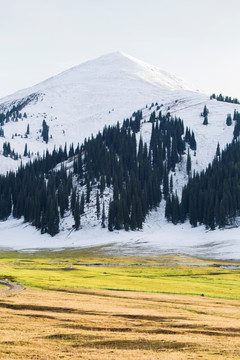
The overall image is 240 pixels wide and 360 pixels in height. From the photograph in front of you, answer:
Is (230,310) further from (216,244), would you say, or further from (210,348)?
(216,244)

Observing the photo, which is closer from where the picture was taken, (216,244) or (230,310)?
(230,310)

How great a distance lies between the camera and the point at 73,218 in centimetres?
17625

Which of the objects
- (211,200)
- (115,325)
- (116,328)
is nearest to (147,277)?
(115,325)

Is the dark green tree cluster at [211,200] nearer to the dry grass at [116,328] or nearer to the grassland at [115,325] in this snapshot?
the grassland at [115,325]

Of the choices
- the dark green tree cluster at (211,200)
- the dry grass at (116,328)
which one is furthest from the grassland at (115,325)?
the dark green tree cluster at (211,200)

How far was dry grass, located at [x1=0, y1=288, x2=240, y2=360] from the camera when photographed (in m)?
22.6

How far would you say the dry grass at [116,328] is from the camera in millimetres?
22641

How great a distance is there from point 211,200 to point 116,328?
456ft

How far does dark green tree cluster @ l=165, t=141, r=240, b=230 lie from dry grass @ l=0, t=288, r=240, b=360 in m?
117

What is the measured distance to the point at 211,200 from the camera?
16212cm

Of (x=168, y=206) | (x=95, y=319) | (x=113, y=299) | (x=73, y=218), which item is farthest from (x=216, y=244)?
(x=95, y=319)

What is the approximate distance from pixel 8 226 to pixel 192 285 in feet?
468

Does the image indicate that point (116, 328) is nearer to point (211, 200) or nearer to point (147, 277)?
point (147, 277)

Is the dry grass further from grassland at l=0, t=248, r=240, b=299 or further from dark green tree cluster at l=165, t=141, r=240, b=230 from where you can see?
dark green tree cluster at l=165, t=141, r=240, b=230
